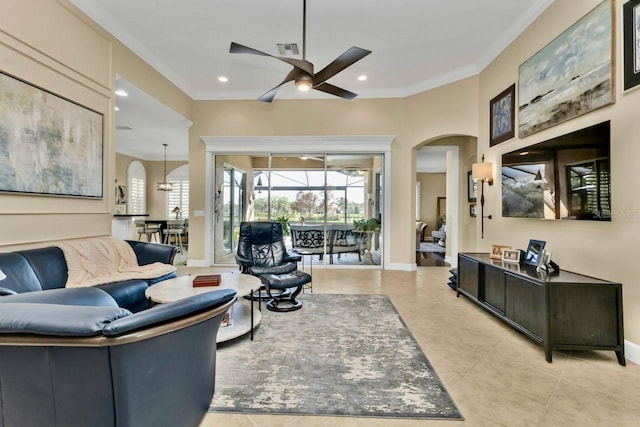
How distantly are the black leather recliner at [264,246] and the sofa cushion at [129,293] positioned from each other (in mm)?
1209

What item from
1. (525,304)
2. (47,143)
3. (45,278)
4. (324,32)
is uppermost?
(324,32)

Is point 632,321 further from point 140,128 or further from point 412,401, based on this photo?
point 140,128

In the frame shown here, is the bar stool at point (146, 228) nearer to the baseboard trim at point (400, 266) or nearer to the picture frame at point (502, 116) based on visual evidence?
the baseboard trim at point (400, 266)

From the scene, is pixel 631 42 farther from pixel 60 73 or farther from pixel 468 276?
pixel 60 73

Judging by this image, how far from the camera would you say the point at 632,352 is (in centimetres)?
230

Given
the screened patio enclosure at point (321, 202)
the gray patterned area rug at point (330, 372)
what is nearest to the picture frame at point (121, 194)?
the screened patio enclosure at point (321, 202)

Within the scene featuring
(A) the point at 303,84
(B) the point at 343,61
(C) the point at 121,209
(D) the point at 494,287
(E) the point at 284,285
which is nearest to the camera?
(B) the point at 343,61

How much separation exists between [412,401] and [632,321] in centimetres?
196

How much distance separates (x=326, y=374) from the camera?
84.6 inches

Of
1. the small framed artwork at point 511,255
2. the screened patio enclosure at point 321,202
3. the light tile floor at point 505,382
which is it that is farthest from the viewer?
the screened patio enclosure at point 321,202

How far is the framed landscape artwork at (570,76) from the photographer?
2490 mm


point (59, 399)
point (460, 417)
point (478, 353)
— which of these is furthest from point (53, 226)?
point (478, 353)

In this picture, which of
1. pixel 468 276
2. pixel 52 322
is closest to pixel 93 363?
pixel 52 322

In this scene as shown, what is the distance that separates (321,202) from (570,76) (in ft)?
13.8
